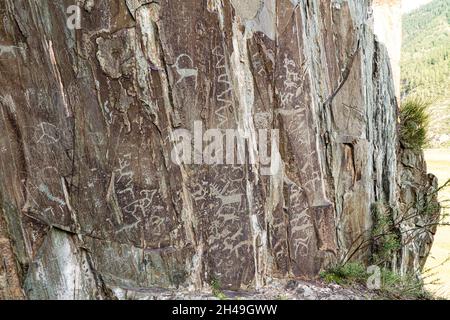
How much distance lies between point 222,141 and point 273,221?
122 centimetres

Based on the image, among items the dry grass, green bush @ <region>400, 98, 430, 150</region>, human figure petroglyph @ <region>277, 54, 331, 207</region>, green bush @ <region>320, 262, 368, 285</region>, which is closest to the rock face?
human figure petroglyph @ <region>277, 54, 331, 207</region>

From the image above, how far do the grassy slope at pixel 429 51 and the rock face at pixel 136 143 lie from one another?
594 inches

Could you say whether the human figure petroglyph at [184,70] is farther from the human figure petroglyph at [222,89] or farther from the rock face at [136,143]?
the human figure petroglyph at [222,89]

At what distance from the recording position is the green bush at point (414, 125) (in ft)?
26.3

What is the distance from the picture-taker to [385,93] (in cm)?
696

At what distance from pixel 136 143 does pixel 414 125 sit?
578cm

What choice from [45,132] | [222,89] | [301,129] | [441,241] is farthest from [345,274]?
[441,241]

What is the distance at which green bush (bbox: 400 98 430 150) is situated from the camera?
8.03 m

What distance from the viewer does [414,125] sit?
8.06 metres

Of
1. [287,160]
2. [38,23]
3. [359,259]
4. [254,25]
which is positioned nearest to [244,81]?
[254,25]

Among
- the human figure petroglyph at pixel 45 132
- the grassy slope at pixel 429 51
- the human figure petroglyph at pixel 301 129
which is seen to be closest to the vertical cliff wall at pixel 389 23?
the human figure petroglyph at pixel 301 129

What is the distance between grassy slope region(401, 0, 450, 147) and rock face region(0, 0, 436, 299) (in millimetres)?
15098

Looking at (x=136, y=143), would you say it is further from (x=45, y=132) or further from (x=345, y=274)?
(x=345, y=274)

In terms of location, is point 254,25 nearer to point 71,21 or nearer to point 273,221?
point 71,21
